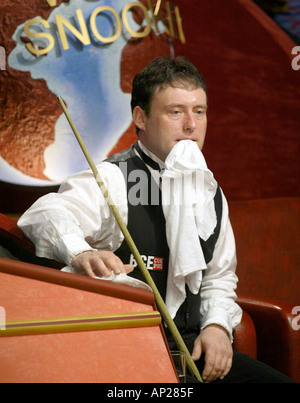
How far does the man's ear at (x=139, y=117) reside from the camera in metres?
1.55

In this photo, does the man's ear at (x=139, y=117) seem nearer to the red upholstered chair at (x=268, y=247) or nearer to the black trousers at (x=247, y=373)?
the black trousers at (x=247, y=373)

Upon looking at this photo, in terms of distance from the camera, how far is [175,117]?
4.86 ft

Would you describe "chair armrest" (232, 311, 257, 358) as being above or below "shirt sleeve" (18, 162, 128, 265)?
below

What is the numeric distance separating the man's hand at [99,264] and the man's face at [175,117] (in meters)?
0.50

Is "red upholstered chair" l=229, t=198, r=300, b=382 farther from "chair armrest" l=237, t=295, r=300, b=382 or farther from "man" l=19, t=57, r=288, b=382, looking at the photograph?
"man" l=19, t=57, r=288, b=382

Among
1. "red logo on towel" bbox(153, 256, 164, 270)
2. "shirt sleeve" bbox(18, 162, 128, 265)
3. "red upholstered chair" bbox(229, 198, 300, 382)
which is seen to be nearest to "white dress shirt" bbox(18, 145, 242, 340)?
"shirt sleeve" bbox(18, 162, 128, 265)

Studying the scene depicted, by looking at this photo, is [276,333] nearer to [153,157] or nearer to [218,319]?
[218,319]

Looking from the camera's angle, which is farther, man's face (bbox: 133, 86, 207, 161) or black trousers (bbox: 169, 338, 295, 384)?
man's face (bbox: 133, 86, 207, 161)

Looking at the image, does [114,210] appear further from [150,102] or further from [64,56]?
[64,56]

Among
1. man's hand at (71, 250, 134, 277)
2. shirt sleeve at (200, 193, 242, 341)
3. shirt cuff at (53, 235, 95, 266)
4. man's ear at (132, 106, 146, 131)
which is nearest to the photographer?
man's hand at (71, 250, 134, 277)

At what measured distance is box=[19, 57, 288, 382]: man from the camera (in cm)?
135

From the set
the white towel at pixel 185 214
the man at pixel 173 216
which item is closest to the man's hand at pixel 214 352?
the man at pixel 173 216

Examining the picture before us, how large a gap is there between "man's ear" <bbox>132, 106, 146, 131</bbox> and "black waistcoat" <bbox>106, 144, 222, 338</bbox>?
11 cm

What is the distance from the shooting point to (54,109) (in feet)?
6.23
